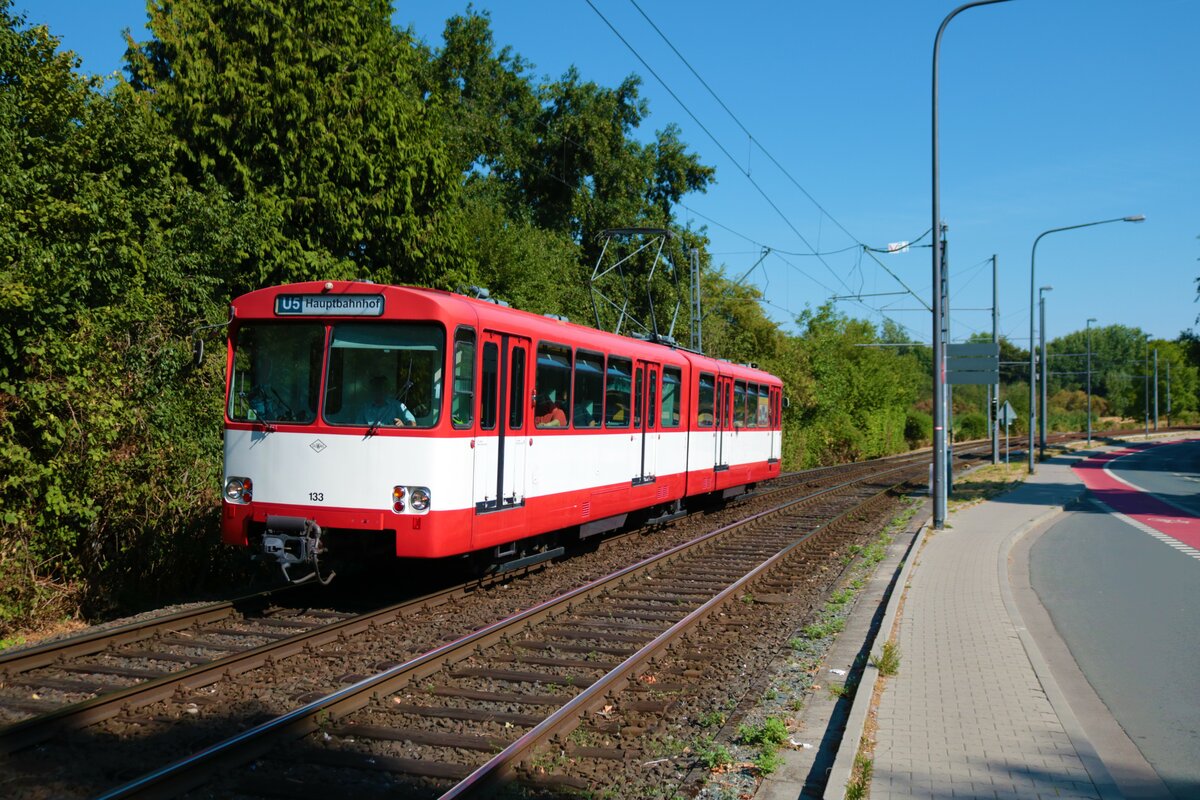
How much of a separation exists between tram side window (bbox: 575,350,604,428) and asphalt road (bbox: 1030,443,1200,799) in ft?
19.2

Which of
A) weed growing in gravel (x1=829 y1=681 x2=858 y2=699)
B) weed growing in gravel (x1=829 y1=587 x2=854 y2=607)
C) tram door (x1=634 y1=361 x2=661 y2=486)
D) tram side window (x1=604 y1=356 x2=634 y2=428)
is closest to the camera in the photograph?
weed growing in gravel (x1=829 y1=681 x2=858 y2=699)

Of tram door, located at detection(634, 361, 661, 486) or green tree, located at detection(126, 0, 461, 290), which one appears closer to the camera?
tram door, located at detection(634, 361, 661, 486)

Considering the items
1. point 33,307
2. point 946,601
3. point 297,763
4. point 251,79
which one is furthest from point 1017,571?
point 251,79

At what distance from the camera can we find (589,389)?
1288cm

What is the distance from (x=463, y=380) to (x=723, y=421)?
11.0m

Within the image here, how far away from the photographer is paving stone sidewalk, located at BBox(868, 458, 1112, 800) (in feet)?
17.3

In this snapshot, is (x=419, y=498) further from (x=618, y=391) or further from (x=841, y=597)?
(x=618, y=391)

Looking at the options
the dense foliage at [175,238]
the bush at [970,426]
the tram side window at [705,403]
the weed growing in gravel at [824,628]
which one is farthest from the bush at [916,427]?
the weed growing in gravel at [824,628]

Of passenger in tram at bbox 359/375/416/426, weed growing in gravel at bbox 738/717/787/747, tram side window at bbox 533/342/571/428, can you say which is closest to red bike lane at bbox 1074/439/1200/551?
tram side window at bbox 533/342/571/428

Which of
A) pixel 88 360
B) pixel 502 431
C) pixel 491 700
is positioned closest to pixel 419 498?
pixel 502 431

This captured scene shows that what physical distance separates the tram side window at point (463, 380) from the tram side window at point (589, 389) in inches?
113

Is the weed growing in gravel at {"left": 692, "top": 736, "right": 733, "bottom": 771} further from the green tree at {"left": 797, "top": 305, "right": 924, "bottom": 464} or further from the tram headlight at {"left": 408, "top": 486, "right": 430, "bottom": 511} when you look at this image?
the green tree at {"left": 797, "top": 305, "right": 924, "bottom": 464}

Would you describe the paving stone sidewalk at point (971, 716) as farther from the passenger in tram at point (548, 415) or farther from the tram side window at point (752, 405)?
the tram side window at point (752, 405)

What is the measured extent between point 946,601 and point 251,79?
14737 mm
